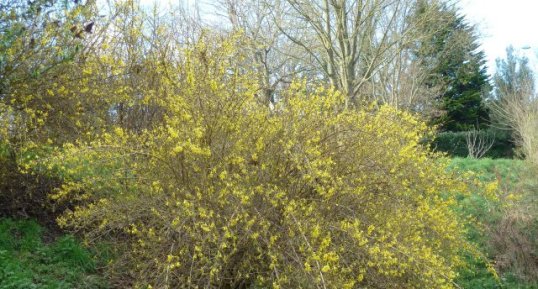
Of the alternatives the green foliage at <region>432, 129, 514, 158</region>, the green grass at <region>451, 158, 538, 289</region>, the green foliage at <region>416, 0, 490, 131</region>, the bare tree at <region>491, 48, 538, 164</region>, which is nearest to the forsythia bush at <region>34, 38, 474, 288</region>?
the green grass at <region>451, 158, 538, 289</region>

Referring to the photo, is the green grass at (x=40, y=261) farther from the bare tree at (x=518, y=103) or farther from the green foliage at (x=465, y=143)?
the green foliage at (x=465, y=143)

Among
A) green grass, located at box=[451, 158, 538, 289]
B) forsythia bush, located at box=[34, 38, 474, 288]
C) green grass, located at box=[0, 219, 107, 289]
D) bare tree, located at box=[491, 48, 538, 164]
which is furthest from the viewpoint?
bare tree, located at box=[491, 48, 538, 164]

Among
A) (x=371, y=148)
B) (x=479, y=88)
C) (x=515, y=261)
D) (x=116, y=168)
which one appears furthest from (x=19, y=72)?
(x=479, y=88)

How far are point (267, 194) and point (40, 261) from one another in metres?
2.52

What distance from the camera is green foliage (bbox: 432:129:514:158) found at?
21.6 meters

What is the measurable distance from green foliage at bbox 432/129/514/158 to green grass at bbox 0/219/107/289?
17268mm

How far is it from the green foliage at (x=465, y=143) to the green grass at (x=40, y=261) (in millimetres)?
17268

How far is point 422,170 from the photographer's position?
484 cm

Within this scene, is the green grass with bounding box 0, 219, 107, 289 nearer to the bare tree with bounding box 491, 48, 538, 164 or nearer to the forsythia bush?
the forsythia bush

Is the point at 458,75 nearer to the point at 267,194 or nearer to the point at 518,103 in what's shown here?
the point at 518,103

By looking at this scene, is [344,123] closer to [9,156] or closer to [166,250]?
[166,250]

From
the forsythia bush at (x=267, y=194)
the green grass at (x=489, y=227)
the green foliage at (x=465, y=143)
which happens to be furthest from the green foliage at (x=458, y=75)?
the forsythia bush at (x=267, y=194)

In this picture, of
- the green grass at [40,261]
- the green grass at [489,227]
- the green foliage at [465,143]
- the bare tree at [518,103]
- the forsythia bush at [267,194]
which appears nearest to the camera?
the forsythia bush at [267,194]

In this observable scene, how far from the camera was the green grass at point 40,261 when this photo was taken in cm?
466
